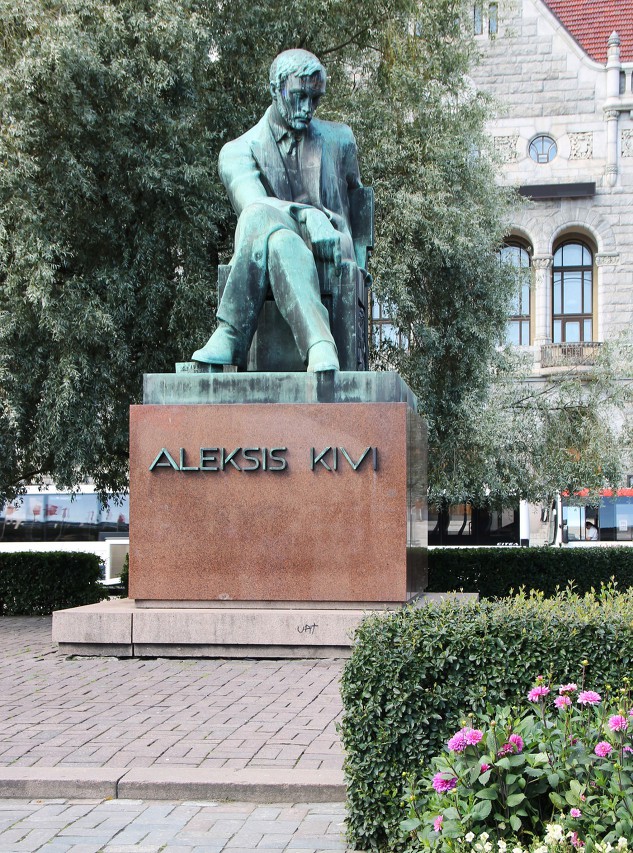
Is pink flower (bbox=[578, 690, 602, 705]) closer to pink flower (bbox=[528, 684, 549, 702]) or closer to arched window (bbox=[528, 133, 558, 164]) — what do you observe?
pink flower (bbox=[528, 684, 549, 702])

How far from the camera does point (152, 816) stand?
13.7 ft

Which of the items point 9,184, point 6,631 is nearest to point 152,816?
point 6,631

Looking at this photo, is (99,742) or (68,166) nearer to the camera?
(99,742)

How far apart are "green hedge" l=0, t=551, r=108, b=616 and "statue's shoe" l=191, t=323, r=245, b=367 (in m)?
6.26

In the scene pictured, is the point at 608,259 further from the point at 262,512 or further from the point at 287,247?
the point at 262,512

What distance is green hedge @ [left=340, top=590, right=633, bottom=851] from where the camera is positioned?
12.1 ft

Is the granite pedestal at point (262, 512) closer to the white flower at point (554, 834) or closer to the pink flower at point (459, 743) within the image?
the pink flower at point (459, 743)

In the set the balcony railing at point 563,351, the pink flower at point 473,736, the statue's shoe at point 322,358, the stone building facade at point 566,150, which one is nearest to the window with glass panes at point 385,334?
the statue's shoe at point 322,358

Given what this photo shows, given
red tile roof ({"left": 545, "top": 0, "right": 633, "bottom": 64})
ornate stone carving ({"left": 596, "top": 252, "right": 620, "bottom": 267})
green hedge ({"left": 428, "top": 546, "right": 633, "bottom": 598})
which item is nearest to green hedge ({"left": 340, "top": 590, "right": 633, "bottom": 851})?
green hedge ({"left": 428, "top": 546, "right": 633, "bottom": 598})

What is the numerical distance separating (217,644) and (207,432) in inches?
57.4

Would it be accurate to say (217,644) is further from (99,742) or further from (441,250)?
(441,250)

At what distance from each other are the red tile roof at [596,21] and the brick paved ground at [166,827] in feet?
125

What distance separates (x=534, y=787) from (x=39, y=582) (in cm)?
1061

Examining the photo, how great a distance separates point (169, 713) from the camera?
221 inches
